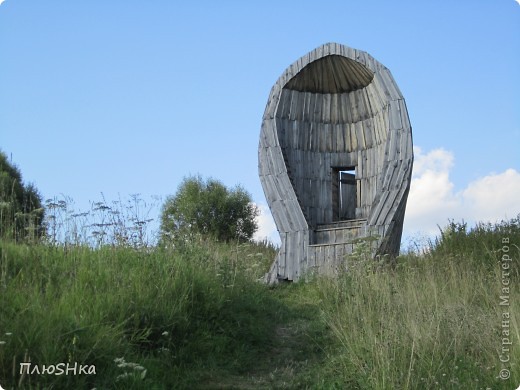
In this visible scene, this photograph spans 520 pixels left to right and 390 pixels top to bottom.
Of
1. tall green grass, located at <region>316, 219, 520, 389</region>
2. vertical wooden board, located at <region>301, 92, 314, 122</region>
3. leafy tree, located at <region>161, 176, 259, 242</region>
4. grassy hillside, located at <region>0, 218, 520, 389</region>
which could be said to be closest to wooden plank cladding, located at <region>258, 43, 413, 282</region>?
vertical wooden board, located at <region>301, 92, 314, 122</region>

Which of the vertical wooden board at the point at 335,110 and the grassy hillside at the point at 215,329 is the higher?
the vertical wooden board at the point at 335,110

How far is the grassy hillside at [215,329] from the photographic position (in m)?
4.91

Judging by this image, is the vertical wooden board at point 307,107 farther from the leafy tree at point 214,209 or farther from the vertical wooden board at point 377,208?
Result: the leafy tree at point 214,209

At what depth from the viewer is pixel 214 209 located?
64.2 feet

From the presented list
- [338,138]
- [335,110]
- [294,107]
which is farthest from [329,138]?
[294,107]

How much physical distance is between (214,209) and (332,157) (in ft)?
21.7

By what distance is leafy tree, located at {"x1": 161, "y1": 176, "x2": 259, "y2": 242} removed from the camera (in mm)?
19172

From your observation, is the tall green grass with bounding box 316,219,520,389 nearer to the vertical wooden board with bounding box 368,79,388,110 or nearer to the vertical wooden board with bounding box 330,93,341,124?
the vertical wooden board with bounding box 368,79,388,110

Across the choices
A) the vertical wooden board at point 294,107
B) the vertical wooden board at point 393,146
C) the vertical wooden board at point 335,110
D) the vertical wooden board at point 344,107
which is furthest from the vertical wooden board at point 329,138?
the vertical wooden board at point 393,146

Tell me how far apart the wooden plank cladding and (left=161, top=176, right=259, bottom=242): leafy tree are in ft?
18.2

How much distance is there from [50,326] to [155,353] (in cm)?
110

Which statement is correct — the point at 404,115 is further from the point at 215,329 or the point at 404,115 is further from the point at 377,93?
the point at 215,329

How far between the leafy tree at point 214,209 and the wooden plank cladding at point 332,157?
5.54 meters

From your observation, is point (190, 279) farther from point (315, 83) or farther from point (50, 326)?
point (315, 83)
